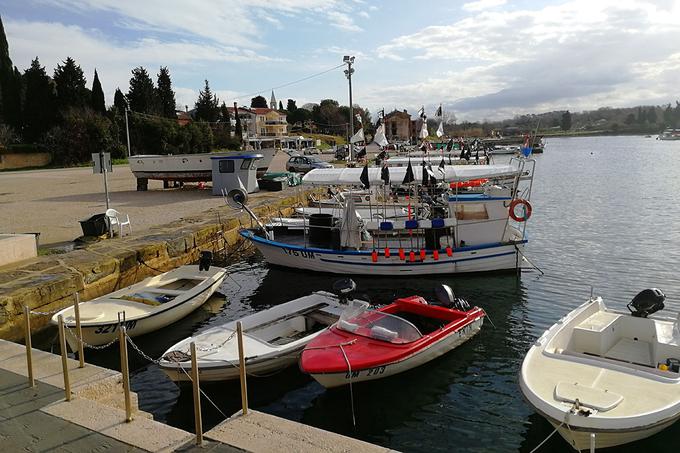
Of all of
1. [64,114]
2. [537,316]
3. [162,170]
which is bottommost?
[537,316]

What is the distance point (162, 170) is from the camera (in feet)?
111

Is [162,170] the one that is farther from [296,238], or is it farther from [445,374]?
[445,374]

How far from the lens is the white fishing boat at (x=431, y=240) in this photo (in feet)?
52.5

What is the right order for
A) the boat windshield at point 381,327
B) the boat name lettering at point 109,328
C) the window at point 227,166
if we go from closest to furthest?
the boat windshield at point 381,327, the boat name lettering at point 109,328, the window at point 227,166

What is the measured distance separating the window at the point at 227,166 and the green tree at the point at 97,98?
45.2 meters

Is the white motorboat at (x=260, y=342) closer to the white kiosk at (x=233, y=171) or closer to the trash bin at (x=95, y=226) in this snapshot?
the trash bin at (x=95, y=226)

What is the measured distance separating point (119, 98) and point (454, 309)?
250ft

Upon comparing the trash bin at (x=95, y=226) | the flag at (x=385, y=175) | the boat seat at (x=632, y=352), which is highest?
the flag at (x=385, y=175)

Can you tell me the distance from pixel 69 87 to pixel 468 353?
67641mm

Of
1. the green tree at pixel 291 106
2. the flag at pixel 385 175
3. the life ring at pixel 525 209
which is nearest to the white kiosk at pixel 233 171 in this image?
the flag at pixel 385 175

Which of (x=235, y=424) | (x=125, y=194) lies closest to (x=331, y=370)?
(x=235, y=424)

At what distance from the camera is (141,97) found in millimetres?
71562

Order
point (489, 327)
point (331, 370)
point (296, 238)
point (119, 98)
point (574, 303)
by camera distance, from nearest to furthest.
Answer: point (331, 370)
point (489, 327)
point (574, 303)
point (296, 238)
point (119, 98)

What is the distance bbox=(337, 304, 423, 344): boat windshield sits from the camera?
30.1 feet
